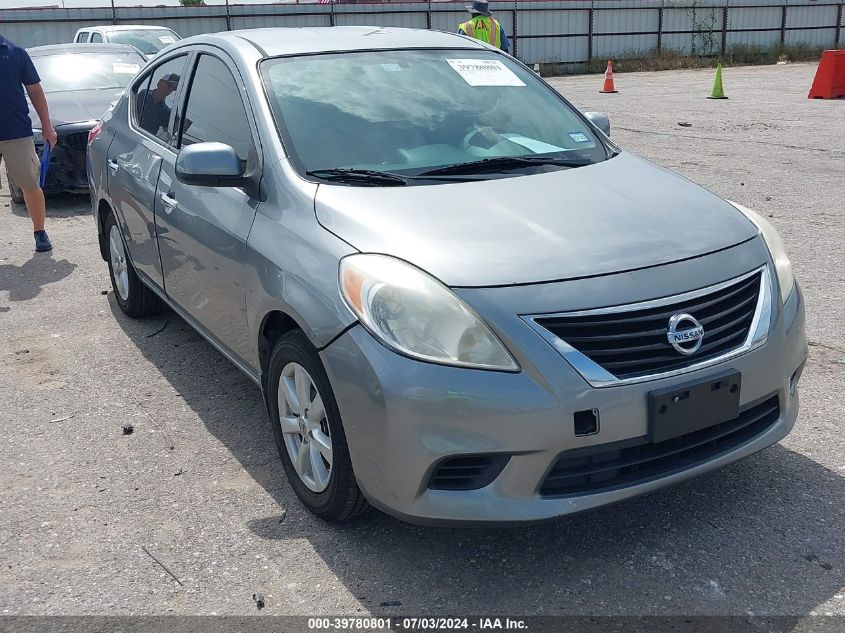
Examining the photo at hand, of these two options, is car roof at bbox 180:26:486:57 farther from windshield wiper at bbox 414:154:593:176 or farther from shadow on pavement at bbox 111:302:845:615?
shadow on pavement at bbox 111:302:845:615

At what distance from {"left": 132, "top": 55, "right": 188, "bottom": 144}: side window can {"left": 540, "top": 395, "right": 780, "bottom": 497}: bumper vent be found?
284 cm

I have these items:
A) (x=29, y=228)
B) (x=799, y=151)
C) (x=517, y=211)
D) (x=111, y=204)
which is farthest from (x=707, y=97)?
(x=517, y=211)

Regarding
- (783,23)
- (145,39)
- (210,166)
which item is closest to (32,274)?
(210,166)

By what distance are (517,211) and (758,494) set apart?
4.61ft

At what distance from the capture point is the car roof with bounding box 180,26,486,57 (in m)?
4.16

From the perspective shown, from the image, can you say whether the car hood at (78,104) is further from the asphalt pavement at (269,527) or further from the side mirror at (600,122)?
the side mirror at (600,122)

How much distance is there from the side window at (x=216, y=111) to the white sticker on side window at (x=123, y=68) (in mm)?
7168

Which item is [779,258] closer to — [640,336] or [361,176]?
[640,336]

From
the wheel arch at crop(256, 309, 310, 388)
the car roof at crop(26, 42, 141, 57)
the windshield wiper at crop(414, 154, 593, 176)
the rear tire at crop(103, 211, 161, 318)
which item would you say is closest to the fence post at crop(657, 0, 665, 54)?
the car roof at crop(26, 42, 141, 57)

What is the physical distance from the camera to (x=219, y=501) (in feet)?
11.6

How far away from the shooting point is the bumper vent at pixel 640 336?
272 centimetres

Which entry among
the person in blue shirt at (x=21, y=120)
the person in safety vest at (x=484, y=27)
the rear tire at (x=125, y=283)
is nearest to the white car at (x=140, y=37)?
the person in safety vest at (x=484, y=27)

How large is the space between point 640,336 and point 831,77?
16507 millimetres

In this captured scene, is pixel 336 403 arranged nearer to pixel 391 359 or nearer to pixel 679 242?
pixel 391 359
